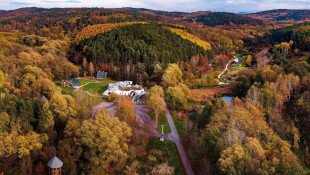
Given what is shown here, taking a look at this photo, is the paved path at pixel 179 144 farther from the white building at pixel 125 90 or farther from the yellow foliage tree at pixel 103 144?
the white building at pixel 125 90

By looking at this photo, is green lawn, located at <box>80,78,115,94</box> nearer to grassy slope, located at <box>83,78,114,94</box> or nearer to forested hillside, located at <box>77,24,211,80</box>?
grassy slope, located at <box>83,78,114,94</box>

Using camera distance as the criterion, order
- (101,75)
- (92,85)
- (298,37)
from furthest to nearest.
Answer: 1. (298,37)
2. (101,75)
3. (92,85)

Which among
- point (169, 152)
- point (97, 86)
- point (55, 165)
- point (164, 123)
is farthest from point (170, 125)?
point (97, 86)

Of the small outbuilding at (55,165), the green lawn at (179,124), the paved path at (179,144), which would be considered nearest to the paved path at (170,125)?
the paved path at (179,144)

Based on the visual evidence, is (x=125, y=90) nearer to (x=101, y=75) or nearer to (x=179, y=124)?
(x=101, y=75)

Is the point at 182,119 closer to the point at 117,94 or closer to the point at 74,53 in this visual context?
the point at 117,94

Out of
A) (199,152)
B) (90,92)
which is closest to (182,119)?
(199,152)
